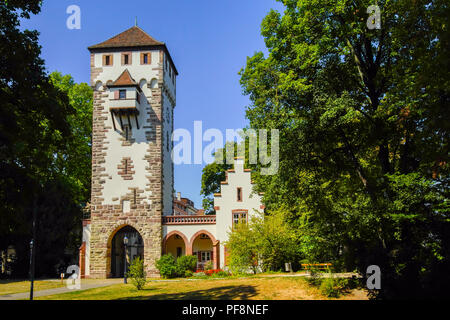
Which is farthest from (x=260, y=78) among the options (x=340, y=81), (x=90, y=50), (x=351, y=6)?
(x=90, y=50)

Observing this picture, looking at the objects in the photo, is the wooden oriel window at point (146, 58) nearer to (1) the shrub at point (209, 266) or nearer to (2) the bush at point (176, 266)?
(2) the bush at point (176, 266)

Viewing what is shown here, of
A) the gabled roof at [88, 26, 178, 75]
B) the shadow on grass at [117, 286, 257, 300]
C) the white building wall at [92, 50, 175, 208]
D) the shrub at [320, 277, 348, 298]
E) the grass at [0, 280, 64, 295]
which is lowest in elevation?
the grass at [0, 280, 64, 295]

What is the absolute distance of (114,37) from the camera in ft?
109

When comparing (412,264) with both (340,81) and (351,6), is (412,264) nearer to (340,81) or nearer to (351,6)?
(340,81)

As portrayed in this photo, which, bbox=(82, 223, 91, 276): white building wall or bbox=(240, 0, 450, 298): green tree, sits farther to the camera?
bbox=(82, 223, 91, 276): white building wall

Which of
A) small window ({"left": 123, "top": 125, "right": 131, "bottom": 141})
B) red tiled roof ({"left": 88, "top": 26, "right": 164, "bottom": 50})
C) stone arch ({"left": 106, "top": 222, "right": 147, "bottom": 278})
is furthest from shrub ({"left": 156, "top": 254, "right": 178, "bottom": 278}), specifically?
red tiled roof ({"left": 88, "top": 26, "right": 164, "bottom": 50})

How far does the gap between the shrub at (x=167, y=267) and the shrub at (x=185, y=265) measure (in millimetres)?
294

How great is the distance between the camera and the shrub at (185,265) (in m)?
27.2

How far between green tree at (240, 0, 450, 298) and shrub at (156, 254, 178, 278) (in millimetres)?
13655

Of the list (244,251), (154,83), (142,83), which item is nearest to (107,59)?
(142,83)

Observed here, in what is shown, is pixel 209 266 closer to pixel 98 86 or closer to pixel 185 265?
pixel 185 265

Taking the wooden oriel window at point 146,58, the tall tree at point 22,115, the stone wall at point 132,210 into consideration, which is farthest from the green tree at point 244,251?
the wooden oriel window at point 146,58

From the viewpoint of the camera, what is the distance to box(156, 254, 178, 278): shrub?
88.6 ft

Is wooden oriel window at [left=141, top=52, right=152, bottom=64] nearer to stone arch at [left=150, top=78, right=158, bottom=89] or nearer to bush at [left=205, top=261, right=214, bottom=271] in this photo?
stone arch at [left=150, top=78, right=158, bottom=89]
